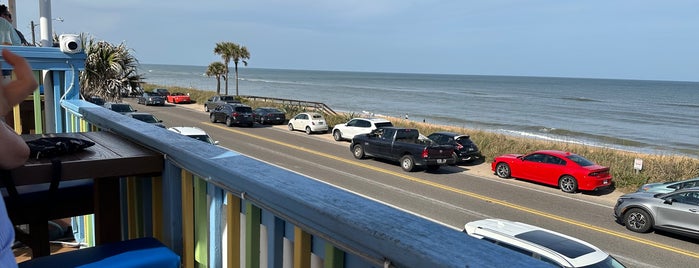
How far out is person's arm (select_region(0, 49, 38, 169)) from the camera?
168 centimetres

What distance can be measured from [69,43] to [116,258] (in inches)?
135

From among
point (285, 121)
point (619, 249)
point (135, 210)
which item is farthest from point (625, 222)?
point (285, 121)

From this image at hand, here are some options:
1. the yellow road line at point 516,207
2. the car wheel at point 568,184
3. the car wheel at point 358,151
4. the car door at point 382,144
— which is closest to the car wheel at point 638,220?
the yellow road line at point 516,207

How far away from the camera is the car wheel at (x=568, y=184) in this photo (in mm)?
19453

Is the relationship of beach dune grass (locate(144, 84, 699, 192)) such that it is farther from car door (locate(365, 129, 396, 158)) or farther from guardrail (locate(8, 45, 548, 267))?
guardrail (locate(8, 45, 548, 267))

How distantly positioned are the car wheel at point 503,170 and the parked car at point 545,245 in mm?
13369

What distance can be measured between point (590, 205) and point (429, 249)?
18679mm

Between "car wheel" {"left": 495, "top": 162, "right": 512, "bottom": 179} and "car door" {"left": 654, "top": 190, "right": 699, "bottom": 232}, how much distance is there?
8.16 m

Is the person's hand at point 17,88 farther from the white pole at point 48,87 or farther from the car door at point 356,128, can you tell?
the car door at point 356,128

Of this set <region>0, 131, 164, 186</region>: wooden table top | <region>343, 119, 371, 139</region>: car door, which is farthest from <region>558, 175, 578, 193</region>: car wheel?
<region>0, 131, 164, 186</region>: wooden table top

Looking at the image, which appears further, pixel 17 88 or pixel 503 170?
pixel 503 170

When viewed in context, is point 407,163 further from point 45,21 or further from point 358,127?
point 45,21

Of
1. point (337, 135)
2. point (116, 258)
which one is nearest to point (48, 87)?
point (116, 258)

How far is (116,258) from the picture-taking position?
6.79 ft
